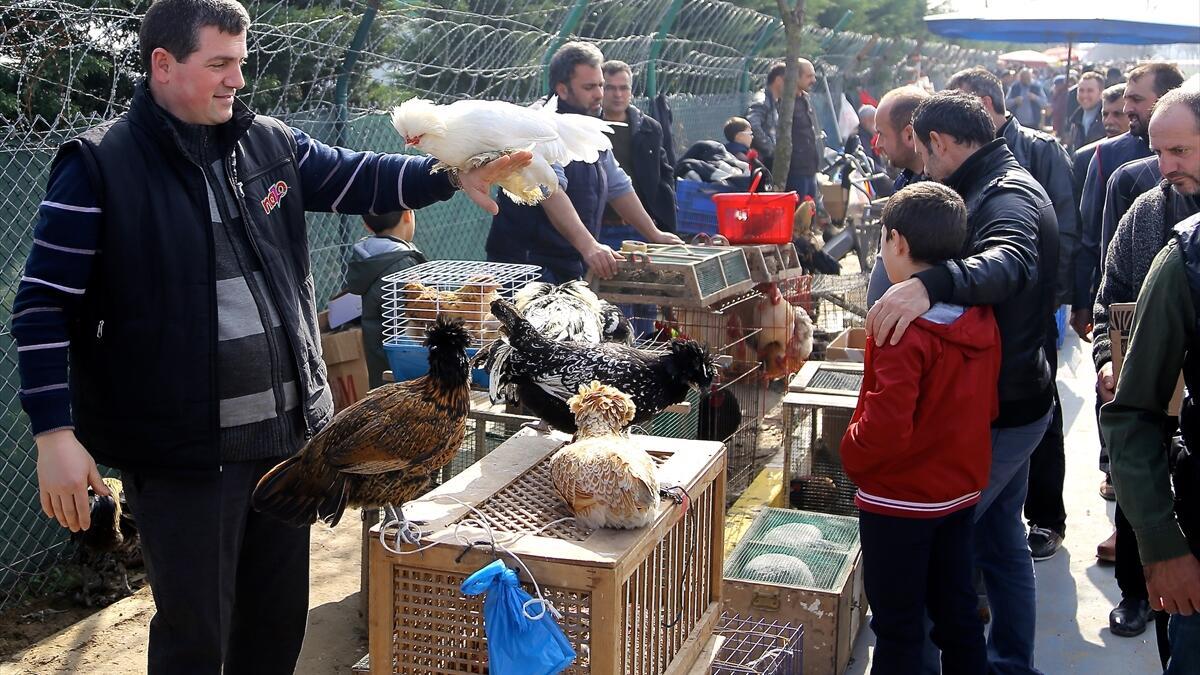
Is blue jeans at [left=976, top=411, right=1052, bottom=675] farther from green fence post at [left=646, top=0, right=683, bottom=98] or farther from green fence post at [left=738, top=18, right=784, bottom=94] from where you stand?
green fence post at [left=738, top=18, right=784, bottom=94]

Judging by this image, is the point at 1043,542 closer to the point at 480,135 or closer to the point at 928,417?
the point at 928,417

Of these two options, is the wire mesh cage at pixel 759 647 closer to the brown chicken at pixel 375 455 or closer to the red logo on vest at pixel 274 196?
the brown chicken at pixel 375 455

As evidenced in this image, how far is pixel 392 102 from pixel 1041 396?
18.6ft

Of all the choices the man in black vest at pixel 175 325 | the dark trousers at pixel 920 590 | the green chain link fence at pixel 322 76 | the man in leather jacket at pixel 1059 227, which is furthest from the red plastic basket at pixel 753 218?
the man in black vest at pixel 175 325

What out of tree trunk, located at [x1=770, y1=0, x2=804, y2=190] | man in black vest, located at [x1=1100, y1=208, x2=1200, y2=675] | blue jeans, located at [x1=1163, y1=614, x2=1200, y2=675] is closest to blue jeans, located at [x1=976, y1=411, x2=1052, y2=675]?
blue jeans, located at [x1=1163, y1=614, x2=1200, y2=675]

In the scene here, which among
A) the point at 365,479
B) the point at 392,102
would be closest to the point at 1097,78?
the point at 392,102

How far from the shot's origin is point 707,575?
3.54 metres

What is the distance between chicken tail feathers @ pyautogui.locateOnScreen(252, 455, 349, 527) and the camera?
2.82 metres

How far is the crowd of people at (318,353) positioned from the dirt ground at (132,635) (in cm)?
127

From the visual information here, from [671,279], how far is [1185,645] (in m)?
3.18

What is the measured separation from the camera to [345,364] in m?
5.53

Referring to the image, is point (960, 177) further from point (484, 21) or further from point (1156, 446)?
point (484, 21)

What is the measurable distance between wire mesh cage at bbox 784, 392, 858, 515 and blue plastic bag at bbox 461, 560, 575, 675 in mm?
3008

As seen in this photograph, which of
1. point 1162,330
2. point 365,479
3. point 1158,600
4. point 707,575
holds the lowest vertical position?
point 707,575
